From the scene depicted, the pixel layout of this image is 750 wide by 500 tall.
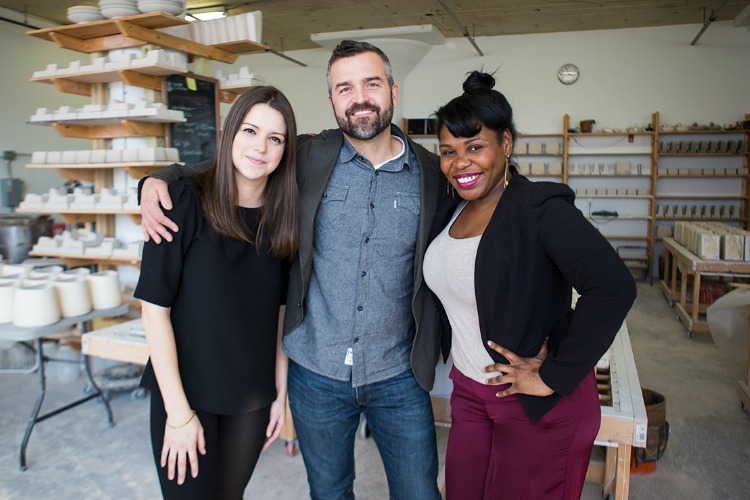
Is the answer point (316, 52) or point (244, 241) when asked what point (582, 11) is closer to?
point (316, 52)

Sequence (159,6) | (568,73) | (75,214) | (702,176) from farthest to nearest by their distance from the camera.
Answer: (568,73)
(702,176)
(75,214)
(159,6)

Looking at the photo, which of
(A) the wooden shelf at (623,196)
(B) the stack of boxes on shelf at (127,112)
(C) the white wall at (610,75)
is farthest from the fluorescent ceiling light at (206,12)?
(A) the wooden shelf at (623,196)

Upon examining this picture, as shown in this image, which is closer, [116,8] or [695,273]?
[116,8]

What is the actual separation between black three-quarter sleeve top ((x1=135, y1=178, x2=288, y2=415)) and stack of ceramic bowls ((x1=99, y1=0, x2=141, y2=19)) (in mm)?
3125

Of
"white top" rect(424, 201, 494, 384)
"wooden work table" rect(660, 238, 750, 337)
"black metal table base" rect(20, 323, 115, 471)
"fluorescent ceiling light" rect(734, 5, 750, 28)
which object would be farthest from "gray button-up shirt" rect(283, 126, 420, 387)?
"fluorescent ceiling light" rect(734, 5, 750, 28)

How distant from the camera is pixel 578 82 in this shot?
8.87 m

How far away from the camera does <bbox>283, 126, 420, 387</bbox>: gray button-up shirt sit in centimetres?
169

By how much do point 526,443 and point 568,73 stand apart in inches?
334

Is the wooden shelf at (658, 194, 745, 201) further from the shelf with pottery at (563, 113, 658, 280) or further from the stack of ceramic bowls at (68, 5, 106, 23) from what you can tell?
the stack of ceramic bowls at (68, 5, 106, 23)

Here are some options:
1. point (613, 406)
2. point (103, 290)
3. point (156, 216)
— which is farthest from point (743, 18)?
point (156, 216)

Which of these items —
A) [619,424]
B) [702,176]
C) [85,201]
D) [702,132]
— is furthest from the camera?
[702,176]

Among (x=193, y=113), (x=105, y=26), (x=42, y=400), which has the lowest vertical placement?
(x=42, y=400)

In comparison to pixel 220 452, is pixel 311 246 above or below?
above

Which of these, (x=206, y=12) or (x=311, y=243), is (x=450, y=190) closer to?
(x=311, y=243)
